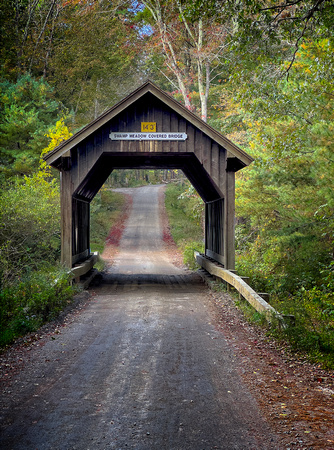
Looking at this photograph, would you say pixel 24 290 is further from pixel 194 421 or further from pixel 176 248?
pixel 176 248

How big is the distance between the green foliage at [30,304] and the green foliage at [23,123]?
1209 cm

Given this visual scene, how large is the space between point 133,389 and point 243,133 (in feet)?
62.0

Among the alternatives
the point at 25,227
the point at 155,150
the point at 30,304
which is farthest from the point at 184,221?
the point at 30,304

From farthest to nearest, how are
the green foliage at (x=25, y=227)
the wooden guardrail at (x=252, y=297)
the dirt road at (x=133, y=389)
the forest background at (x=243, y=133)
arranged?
1. the green foliage at (x=25, y=227)
2. the forest background at (x=243, y=133)
3. the wooden guardrail at (x=252, y=297)
4. the dirt road at (x=133, y=389)

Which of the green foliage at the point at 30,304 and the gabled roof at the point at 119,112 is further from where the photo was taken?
the gabled roof at the point at 119,112

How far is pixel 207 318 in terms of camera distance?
26.2ft

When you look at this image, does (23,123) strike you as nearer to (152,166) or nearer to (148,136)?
(152,166)

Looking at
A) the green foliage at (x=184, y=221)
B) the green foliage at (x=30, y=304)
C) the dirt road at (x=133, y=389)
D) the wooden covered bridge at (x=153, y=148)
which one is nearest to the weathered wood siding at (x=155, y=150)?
the wooden covered bridge at (x=153, y=148)

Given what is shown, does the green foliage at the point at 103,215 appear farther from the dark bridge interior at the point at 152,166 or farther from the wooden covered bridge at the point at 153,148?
the wooden covered bridge at the point at 153,148

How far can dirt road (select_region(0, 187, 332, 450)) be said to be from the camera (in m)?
3.46

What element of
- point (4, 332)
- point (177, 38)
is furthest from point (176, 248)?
point (4, 332)

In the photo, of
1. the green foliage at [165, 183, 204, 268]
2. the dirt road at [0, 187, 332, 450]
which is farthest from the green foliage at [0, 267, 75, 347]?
the green foliage at [165, 183, 204, 268]

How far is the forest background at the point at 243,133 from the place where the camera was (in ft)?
25.5

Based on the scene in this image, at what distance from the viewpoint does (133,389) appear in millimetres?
4469
